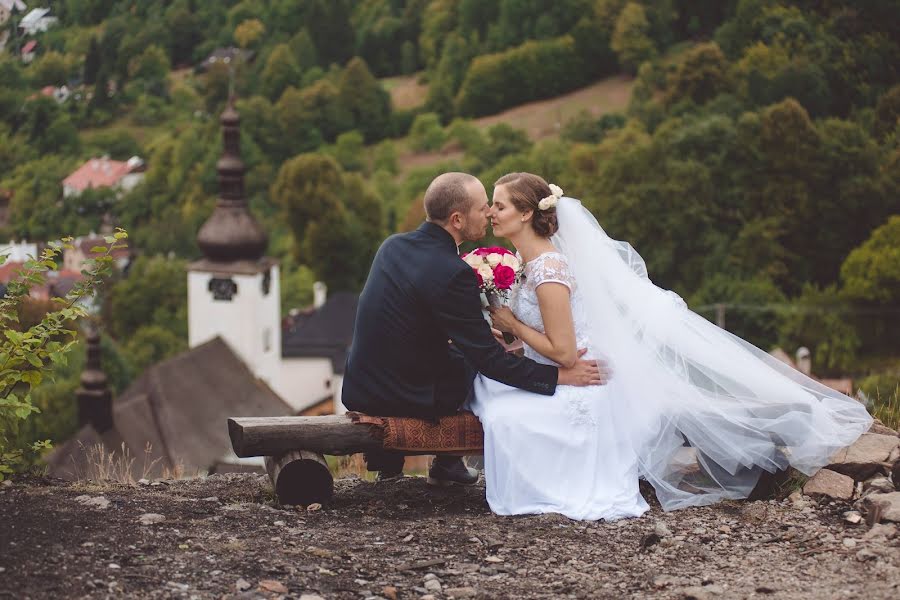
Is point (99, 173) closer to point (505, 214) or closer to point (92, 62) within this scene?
point (92, 62)

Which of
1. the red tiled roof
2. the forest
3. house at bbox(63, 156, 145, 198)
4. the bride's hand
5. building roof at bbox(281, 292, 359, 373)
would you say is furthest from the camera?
building roof at bbox(281, 292, 359, 373)

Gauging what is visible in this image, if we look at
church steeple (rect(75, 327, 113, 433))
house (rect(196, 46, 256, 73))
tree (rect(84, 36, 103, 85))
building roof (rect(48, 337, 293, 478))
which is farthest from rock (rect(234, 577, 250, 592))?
house (rect(196, 46, 256, 73))

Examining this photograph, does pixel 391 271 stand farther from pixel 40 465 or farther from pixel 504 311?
pixel 40 465

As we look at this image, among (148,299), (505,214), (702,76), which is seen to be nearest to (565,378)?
(505,214)

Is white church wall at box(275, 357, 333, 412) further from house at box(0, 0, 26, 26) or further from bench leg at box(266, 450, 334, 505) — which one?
bench leg at box(266, 450, 334, 505)

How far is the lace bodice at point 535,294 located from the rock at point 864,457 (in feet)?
4.68

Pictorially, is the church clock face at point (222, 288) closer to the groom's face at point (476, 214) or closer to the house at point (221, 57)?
the house at point (221, 57)

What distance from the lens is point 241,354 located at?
47344 millimetres

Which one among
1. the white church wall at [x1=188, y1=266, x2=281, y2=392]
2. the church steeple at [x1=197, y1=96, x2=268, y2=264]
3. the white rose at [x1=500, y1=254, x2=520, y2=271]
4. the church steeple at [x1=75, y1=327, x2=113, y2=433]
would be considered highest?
the church steeple at [x1=197, y1=96, x2=268, y2=264]

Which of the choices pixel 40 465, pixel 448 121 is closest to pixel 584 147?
pixel 448 121

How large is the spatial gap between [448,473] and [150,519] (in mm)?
1731

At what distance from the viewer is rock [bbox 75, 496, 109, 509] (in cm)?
582

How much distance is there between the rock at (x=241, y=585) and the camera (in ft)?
15.8

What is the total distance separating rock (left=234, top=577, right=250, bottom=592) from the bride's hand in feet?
6.82
